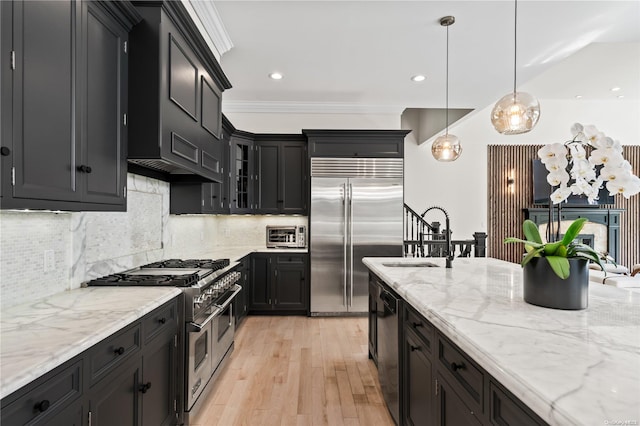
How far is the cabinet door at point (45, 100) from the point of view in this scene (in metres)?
1.20

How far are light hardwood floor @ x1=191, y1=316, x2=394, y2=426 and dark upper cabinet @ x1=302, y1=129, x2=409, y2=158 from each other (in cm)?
231

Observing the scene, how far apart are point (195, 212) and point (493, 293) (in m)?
2.74

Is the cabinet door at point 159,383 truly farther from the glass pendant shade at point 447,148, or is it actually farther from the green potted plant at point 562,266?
the glass pendant shade at point 447,148

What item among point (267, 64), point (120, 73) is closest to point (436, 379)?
point (120, 73)

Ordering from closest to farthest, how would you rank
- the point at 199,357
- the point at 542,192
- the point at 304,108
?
the point at 199,357 → the point at 304,108 → the point at 542,192

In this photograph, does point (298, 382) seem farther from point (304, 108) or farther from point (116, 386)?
point (304, 108)

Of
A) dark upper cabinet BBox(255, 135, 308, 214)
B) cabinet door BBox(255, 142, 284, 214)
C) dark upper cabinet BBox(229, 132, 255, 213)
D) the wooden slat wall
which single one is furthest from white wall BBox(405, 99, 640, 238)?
dark upper cabinet BBox(229, 132, 255, 213)

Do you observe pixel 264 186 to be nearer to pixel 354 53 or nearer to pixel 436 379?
pixel 354 53

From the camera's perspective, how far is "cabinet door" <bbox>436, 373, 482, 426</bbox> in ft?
3.93

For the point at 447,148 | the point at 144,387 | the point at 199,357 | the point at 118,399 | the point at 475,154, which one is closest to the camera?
the point at 118,399

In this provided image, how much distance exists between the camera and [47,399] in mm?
1031

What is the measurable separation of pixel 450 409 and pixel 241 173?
4.05m

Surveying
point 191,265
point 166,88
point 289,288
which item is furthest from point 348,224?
point 166,88

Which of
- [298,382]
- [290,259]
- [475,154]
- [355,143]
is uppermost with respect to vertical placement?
[475,154]
